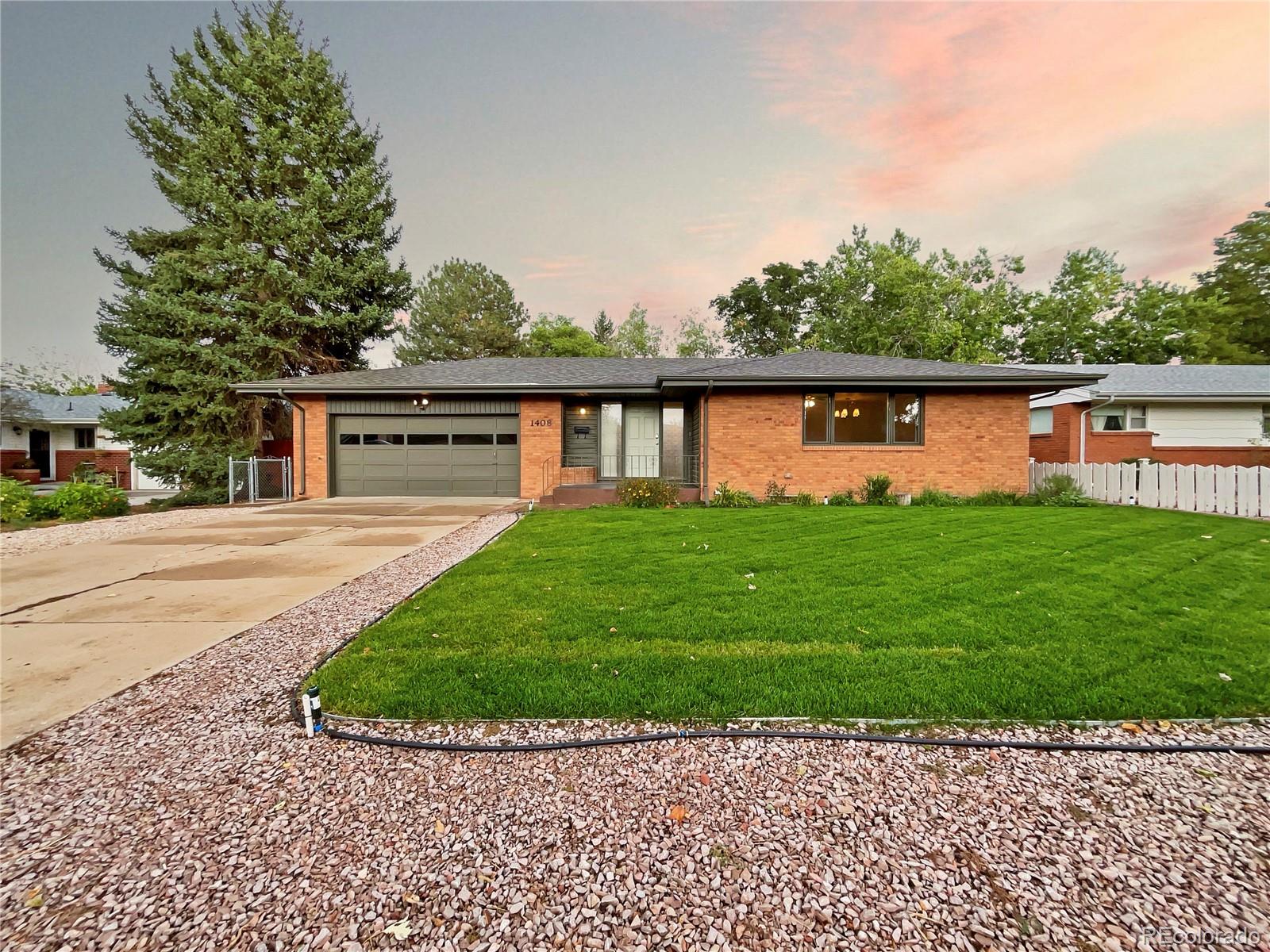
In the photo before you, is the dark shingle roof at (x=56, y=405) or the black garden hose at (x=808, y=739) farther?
the dark shingle roof at (x=56, y=405)

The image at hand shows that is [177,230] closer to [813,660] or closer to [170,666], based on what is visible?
[170,666]

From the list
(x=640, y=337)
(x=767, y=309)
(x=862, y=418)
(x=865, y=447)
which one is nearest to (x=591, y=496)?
(x=865, y=447)

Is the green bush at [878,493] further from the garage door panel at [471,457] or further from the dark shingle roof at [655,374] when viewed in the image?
the garage door panel at [471,457]

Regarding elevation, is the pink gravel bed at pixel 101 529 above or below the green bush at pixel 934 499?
below

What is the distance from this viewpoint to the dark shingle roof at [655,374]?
10883 mm

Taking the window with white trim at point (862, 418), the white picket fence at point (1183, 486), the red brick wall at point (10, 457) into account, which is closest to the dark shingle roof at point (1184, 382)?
the white picket fence at point (1183, 486)

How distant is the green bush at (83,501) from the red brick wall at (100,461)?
11654 millimetres

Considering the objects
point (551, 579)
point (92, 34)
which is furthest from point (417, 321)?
point (551, 579)

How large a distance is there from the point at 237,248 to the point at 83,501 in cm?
952

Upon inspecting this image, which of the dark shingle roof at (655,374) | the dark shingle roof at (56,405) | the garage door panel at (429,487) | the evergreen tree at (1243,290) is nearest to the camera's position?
the dark shingle roof at (655,374)

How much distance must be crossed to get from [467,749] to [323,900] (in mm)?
787

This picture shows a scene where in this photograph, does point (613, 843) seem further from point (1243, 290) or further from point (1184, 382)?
point (1243, 290)

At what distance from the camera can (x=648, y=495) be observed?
10.6 meters

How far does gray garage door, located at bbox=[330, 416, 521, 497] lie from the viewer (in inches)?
530
